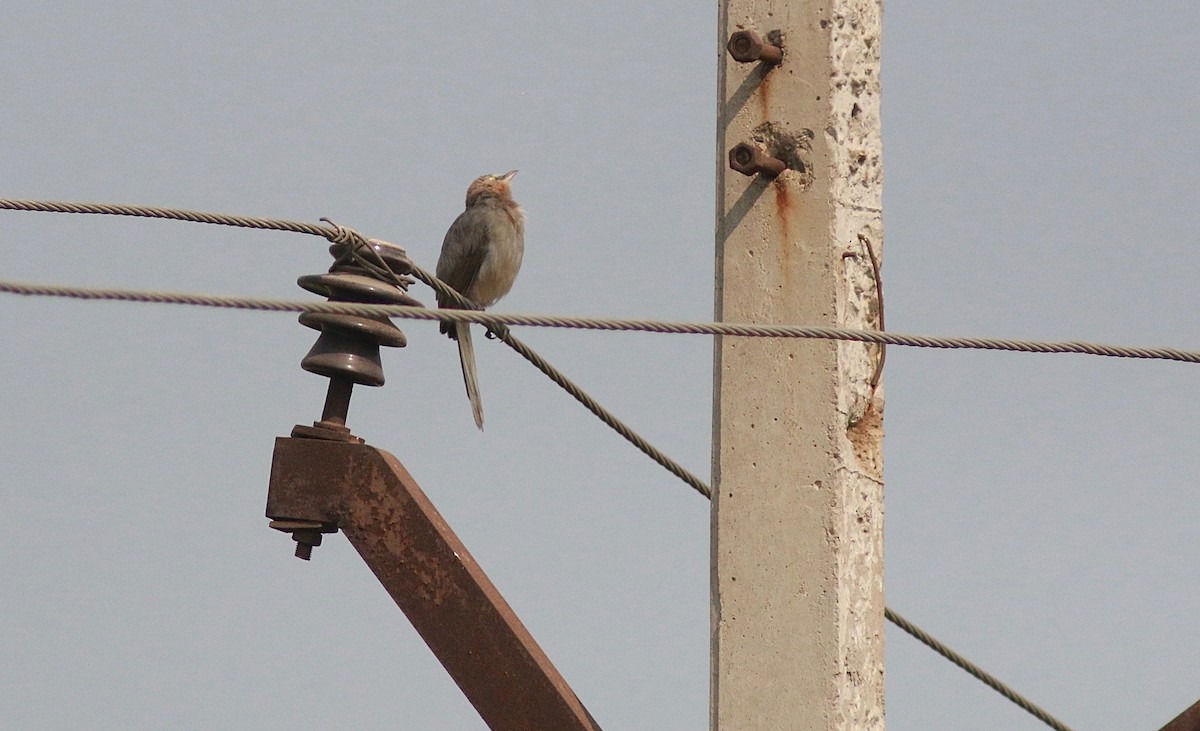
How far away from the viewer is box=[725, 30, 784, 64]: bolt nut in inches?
161

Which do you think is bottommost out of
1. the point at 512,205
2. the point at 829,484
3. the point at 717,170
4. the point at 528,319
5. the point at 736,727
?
the point at 736,727

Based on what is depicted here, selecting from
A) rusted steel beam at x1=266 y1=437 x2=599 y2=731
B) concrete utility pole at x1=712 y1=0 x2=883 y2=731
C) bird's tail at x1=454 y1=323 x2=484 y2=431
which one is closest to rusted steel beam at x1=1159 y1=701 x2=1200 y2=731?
concrete utility pole at x1=712 y1=0 x2=883 y2=731

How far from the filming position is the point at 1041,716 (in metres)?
5.84

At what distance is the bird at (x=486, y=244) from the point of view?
8.97 metres

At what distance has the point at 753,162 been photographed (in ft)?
13.3

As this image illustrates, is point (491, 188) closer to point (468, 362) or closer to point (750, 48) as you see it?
point (468, 362)

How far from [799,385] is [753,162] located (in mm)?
571

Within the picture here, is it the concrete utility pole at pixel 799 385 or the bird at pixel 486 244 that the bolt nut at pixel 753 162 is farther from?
the bird at pixel 486 244

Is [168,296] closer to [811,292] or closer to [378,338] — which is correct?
[378,338]

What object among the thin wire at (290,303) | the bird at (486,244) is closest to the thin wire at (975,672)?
the thin wire at (290,303)

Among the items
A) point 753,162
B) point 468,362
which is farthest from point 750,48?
point 468,362

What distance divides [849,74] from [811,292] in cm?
58

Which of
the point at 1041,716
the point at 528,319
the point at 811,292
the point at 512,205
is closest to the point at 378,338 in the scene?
the point at 528,319

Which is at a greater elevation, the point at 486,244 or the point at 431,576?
the point at 486,244
